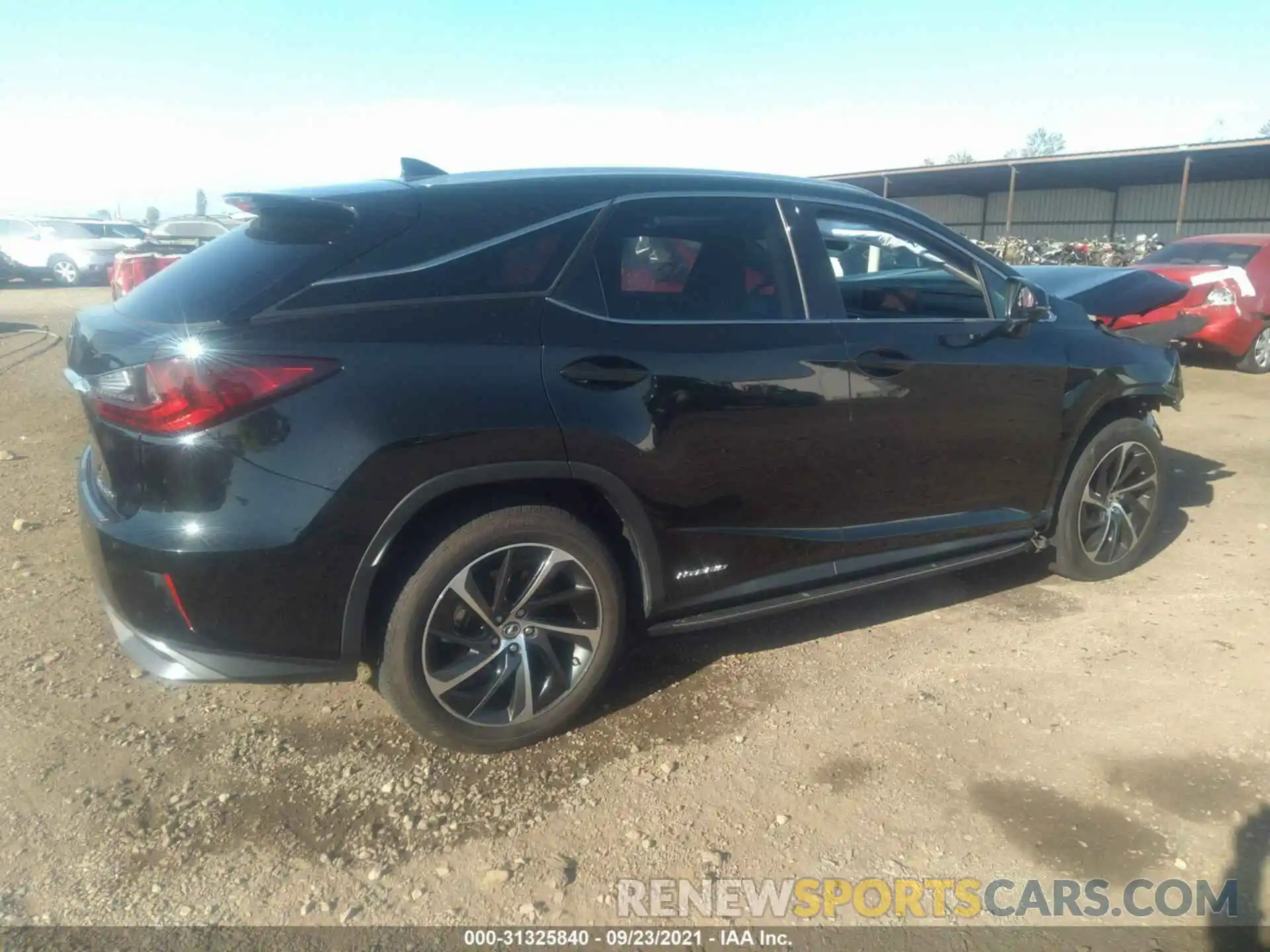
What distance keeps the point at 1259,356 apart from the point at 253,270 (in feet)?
37.0

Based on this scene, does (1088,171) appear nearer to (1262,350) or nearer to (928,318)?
(1262,350)

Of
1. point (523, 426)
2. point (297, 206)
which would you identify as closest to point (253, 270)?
point (297, 206)

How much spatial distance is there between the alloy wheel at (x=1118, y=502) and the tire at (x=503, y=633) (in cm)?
257

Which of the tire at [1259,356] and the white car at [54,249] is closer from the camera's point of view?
the tire at [1259,356]

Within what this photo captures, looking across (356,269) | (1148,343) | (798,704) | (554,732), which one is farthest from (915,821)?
(1148,343)

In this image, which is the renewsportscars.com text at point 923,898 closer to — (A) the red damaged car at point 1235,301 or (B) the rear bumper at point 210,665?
(B) the rear bumper at point 210,665

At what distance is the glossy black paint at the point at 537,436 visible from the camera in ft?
8.32

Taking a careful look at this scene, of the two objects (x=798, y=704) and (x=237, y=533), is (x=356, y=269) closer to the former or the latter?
(x=237, y=533)

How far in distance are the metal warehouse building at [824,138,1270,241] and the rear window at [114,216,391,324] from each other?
2262cm

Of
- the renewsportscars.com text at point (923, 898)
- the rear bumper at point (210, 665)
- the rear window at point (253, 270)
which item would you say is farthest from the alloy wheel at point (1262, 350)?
the rear bumper at point (210, 665)

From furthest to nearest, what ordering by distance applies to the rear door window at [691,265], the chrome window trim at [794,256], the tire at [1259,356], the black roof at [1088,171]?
the black roof at [1088,171] < the tire at [1259,356] < the chrome window trim at [794,256] < the rear door window at [691,265]

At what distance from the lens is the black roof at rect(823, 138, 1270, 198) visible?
2100 cm

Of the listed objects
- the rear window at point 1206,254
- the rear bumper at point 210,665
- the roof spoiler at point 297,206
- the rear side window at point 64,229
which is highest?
the roof spoiler at point 297,206

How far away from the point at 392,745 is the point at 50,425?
19.0 feet
